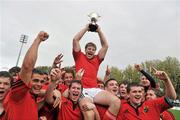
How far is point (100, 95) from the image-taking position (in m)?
5.39

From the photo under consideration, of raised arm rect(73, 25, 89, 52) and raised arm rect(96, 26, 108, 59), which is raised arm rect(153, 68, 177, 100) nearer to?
raised arm rect(96, 26, 108, 59)

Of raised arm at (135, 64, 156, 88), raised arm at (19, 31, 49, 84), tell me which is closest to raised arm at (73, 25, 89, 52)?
raised arm at (135, 64, 156, 88)

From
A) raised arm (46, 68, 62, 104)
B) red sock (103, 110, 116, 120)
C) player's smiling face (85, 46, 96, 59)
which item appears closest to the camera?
raised arm (46, 68, 62, 104)

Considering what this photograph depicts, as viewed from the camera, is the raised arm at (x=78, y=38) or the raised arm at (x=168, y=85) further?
the raised arm at (x=78, y=38)

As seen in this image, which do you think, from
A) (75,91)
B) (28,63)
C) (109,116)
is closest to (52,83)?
(75,91)

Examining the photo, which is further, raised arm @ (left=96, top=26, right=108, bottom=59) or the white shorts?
raised arm @ (left=96, top=26, right=108, bottom=59)

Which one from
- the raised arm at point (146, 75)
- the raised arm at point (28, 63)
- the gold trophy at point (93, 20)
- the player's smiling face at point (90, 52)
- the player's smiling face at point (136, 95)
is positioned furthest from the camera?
the raised arm at point (146, 75)

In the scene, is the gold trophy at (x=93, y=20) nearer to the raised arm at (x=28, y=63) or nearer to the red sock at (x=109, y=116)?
the red sock at (x=109, y=116)

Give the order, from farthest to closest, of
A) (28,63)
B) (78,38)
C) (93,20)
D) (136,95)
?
(78,38)
(93,20)
(136,95)
(28,63)

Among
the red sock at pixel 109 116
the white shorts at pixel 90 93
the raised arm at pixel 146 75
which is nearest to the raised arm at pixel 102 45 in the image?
the raised arm at pixel 146 75

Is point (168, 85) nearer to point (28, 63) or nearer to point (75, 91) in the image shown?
point (75, 91)

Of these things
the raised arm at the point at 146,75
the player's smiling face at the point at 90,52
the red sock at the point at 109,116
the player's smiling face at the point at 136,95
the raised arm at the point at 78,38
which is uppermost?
the raised arm at the point at 78,38

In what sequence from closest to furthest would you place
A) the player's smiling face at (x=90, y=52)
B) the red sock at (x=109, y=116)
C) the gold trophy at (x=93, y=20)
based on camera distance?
the red sock at (x=109, y=116) → the gold trophy at (x=93, y=20) → the player's smiling face at (x=90, y=52)

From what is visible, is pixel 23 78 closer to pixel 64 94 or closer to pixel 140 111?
pixel 64 94
